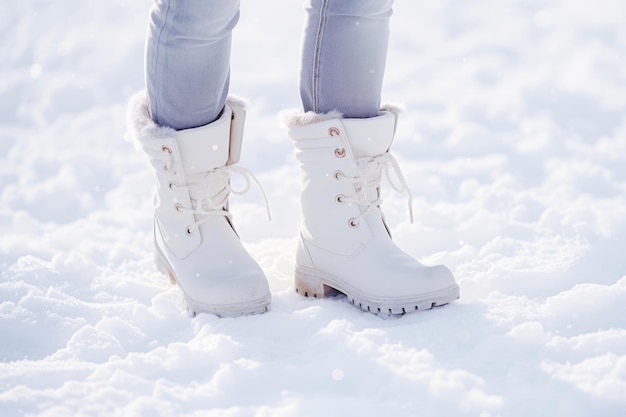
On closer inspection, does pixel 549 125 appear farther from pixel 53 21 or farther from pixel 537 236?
pixel 53 21

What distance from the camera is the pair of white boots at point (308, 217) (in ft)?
5.00

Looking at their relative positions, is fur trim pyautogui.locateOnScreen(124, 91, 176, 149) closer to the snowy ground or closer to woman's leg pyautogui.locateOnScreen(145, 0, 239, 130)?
woman's leg pyautogui.locateOnScreen(145, 0, 239, 130)

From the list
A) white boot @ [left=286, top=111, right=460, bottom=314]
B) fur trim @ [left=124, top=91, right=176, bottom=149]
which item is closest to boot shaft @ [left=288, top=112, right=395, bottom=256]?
white boot @ [left=286, top=111, right=460, bottom=314]

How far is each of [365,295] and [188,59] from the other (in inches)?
A: 23.0

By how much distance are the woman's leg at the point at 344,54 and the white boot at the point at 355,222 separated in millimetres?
44

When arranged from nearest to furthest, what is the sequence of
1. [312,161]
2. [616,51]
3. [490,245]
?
[312,161], [490,245], [616,51]

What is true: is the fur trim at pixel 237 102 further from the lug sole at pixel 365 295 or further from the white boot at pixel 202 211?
the lug sole at pixel 365 295

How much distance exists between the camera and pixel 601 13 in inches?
162

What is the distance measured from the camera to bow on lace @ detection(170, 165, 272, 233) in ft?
5.16

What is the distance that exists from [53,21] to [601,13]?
2.92 m

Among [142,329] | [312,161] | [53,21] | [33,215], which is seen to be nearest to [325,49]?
[312,161]

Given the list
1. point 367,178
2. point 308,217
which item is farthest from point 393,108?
point 308,217

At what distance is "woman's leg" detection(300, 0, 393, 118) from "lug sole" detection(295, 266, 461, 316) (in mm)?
355

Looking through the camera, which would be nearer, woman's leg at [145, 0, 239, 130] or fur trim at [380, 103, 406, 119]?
woman's leg at [145, 0, 239, 130]
